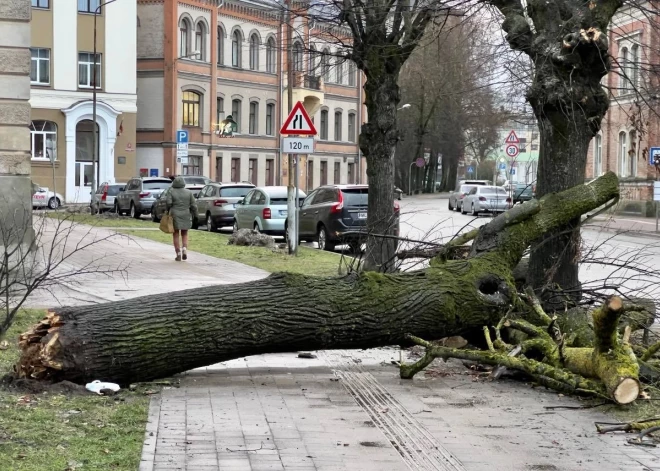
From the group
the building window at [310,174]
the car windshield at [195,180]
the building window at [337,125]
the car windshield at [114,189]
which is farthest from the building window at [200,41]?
the car windshield at [114,189]

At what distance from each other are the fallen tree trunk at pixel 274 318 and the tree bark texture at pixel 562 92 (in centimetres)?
86

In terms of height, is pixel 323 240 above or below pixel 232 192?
below

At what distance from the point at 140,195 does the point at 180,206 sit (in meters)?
21.2

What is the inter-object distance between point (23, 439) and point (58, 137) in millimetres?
50939

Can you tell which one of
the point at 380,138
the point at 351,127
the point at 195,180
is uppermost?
the point at 351,127

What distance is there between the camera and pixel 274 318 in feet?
26.8

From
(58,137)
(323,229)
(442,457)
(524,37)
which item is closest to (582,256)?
(524,37)

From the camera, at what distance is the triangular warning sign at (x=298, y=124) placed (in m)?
21.0

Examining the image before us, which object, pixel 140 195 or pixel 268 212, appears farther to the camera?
pixel 140 195

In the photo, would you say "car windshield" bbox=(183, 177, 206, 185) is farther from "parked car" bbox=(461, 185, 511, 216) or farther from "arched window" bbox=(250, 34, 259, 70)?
"arched window" bbox=(250, 34, 259, 70)

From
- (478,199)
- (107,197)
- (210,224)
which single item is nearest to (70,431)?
(210,224)

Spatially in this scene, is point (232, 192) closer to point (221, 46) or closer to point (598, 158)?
point (598, 158)

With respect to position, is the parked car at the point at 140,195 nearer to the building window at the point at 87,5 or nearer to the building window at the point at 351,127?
the building window at the point at 87,5

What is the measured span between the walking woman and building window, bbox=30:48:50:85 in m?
36.3
